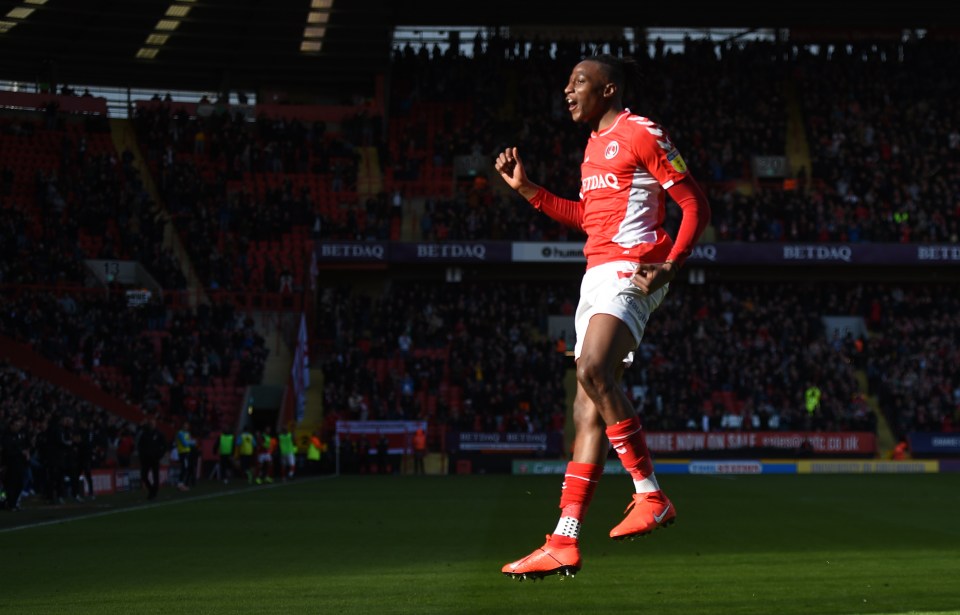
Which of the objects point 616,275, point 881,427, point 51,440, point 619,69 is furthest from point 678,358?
point 616,275

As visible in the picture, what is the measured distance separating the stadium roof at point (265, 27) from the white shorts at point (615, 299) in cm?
3919

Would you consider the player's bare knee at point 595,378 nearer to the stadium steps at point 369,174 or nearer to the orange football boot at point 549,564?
the orange football boot at point 549,564

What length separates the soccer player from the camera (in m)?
6.94

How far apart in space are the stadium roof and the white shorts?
129ft

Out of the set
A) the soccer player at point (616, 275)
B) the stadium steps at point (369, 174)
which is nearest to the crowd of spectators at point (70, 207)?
the stadium steps at point (369, 174)

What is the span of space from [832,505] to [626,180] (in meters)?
16.4

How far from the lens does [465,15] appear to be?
54031 millimetres

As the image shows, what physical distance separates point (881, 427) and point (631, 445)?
39402 millimetres

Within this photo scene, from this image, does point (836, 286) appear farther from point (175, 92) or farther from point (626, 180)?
point (626, 180)

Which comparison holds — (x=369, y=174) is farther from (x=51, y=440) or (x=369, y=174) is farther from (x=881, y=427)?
(x=51, y=440)

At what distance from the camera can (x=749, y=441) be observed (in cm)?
4125

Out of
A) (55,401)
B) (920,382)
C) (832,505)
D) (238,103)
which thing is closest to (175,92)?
(238,103)

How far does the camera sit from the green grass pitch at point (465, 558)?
9.02m

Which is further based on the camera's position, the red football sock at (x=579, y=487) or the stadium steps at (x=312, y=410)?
the stadium steps at (x=312, y=410)
